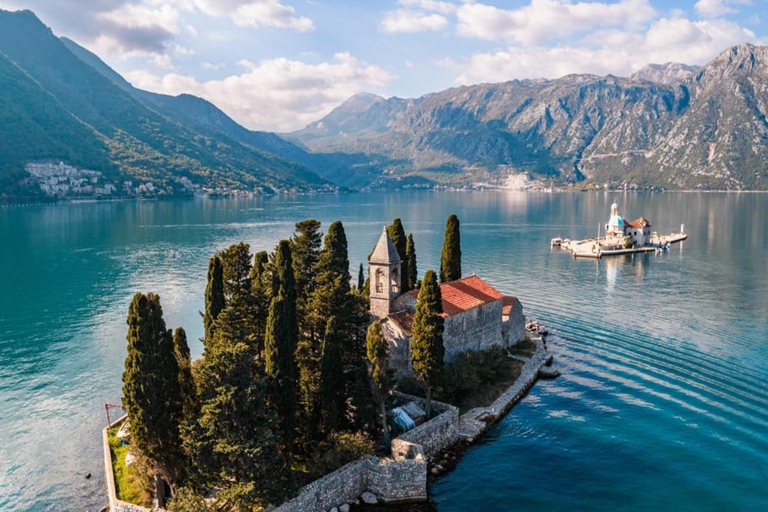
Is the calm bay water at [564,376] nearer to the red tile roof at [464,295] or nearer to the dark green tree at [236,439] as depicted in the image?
the red tile roof at [464,295]

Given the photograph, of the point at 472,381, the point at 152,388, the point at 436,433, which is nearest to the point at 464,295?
the point at 472,381

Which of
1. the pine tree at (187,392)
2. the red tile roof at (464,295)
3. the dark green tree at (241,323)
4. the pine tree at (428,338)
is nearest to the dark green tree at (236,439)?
the pine tree at (187,392)

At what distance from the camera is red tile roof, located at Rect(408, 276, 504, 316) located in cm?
4297

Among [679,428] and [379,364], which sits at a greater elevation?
[379,364]

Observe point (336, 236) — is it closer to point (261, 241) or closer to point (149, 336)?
point (149, 336)

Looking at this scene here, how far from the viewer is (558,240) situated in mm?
123562

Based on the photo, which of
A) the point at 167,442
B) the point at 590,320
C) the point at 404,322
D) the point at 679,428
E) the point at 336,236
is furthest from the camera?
the point at 590,320

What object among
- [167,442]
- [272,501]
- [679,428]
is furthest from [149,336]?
[679,428]

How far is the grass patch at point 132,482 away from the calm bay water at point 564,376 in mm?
1501

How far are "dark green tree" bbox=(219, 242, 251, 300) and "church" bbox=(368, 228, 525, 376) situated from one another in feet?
31.2

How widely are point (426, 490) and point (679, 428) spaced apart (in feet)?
61.4

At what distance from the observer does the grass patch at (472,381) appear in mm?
38531

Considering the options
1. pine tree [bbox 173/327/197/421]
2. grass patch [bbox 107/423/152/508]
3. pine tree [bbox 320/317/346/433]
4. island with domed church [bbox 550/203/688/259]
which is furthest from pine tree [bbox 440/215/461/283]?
island with domed church [bbox 550/203/688/259]

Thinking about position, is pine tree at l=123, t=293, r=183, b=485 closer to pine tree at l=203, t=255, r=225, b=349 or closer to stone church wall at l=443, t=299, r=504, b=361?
pine tree at l=203, t=255, r=225, b=349
